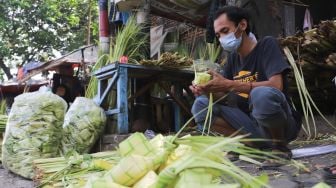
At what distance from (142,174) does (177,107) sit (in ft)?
15.4

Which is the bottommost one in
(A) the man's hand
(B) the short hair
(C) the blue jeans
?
(C) the blue jeans

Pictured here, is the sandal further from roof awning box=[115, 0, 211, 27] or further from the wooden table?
roof awning box=[115, 0, 211, 27]

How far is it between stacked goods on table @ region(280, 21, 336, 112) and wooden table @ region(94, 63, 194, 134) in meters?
1.34

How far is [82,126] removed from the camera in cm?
434

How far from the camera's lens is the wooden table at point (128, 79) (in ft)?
15.6

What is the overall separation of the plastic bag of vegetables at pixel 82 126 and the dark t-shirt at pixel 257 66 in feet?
5.47

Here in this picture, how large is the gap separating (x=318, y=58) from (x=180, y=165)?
404 cm

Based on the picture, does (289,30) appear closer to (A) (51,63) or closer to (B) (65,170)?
(B) (65,170)

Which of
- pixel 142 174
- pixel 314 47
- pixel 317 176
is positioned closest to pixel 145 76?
pixel 314 47

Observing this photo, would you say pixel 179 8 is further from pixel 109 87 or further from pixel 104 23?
pixel 109 87

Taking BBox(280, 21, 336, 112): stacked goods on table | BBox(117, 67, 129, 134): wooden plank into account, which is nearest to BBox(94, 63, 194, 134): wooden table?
BBox(117, 67, 129, 134): wooden plank

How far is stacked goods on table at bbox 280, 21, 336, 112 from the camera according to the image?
13.5 feet

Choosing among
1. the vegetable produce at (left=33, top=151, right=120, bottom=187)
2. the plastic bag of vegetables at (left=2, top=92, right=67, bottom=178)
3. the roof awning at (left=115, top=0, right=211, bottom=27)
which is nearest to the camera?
the vegetable produce at (left=33, top=151, right=120, bottom=187)

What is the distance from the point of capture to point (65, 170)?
2650 millimetres
